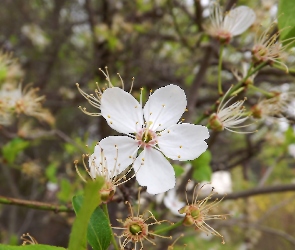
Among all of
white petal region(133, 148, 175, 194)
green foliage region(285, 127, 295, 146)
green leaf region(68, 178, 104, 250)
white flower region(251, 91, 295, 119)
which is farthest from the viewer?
green foliage region(285, 127, 295, 146)

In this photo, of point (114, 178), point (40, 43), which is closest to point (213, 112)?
point (114, 178)

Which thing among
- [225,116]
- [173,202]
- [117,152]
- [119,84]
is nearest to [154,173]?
[117,152]

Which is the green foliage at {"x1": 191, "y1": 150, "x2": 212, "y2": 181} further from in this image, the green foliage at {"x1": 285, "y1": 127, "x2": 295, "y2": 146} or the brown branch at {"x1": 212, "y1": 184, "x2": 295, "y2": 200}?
the green foliage at {"x1": 285, "y1": 127, "x2": 295, "y2": 146}

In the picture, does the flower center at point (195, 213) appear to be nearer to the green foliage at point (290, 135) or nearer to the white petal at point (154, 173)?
the white petal at point (154, 173)

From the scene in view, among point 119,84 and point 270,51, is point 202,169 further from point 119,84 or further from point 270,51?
point 119,84

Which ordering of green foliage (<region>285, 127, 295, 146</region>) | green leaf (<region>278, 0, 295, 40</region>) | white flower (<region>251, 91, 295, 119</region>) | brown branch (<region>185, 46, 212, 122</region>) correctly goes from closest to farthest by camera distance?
1. green leaf (<region>278, 0, 295, 40</region>)
2. white flower (<region>251, 91, 295, 119</region>)
3. brown branch (<region>185, 46, 212, 122</region>)
4. green foliage (<region>285, 127, 295, 146</region>)

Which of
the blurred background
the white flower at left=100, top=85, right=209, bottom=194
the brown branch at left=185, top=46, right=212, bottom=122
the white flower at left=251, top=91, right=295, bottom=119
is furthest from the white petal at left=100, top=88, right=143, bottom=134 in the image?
the brown branch at left=185, top=46, right=212, bottom=122

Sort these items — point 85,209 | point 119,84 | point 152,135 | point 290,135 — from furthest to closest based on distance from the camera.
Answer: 1. point 119,84
2. point 290,135
3. point 152,135
4. point 85,209
